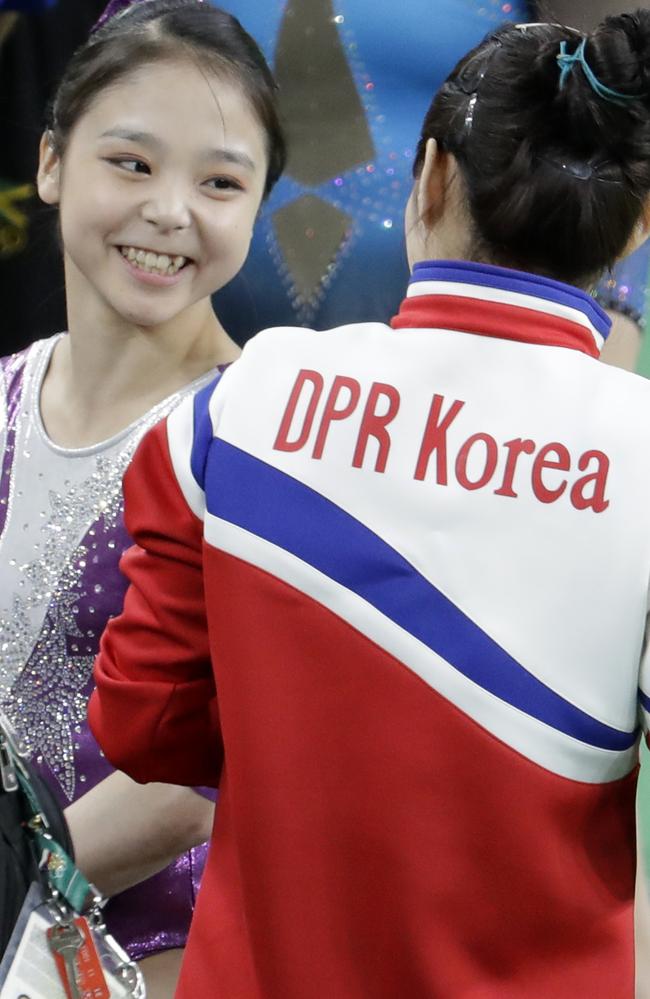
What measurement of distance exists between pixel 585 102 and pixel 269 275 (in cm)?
67

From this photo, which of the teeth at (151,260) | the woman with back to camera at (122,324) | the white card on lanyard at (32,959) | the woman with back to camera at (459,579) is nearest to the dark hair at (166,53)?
the woman with back to camera at (122,324)

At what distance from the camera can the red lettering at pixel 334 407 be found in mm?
835

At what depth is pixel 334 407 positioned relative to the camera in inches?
33.0

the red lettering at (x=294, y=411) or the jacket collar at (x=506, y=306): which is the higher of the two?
the jacket collar at (x=506, y=306)

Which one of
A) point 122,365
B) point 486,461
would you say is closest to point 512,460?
point 486,461

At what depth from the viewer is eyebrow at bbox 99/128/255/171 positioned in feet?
3.81

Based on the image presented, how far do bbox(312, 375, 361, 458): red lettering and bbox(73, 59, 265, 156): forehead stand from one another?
40 centimetres

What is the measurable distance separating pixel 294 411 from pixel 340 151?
675mm

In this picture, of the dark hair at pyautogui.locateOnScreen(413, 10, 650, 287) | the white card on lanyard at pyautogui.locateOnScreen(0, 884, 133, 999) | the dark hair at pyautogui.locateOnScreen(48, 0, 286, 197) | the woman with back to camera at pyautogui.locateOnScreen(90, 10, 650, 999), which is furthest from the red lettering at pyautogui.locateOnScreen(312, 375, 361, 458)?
the dark hair at pyautogui.locateOnScreen(48, 0, 286, 197)

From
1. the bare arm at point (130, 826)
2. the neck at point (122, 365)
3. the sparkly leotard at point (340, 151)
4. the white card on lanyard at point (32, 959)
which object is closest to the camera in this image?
the white card on lanyard at point (32, 959)

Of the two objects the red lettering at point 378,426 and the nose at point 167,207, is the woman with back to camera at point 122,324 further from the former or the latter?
the red lettering at point 378,426

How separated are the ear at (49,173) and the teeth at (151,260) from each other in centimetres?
11

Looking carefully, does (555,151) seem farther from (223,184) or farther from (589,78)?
(223,184)

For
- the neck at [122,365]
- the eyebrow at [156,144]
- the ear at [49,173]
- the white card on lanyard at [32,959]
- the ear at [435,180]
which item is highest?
the ear at [435,180]
